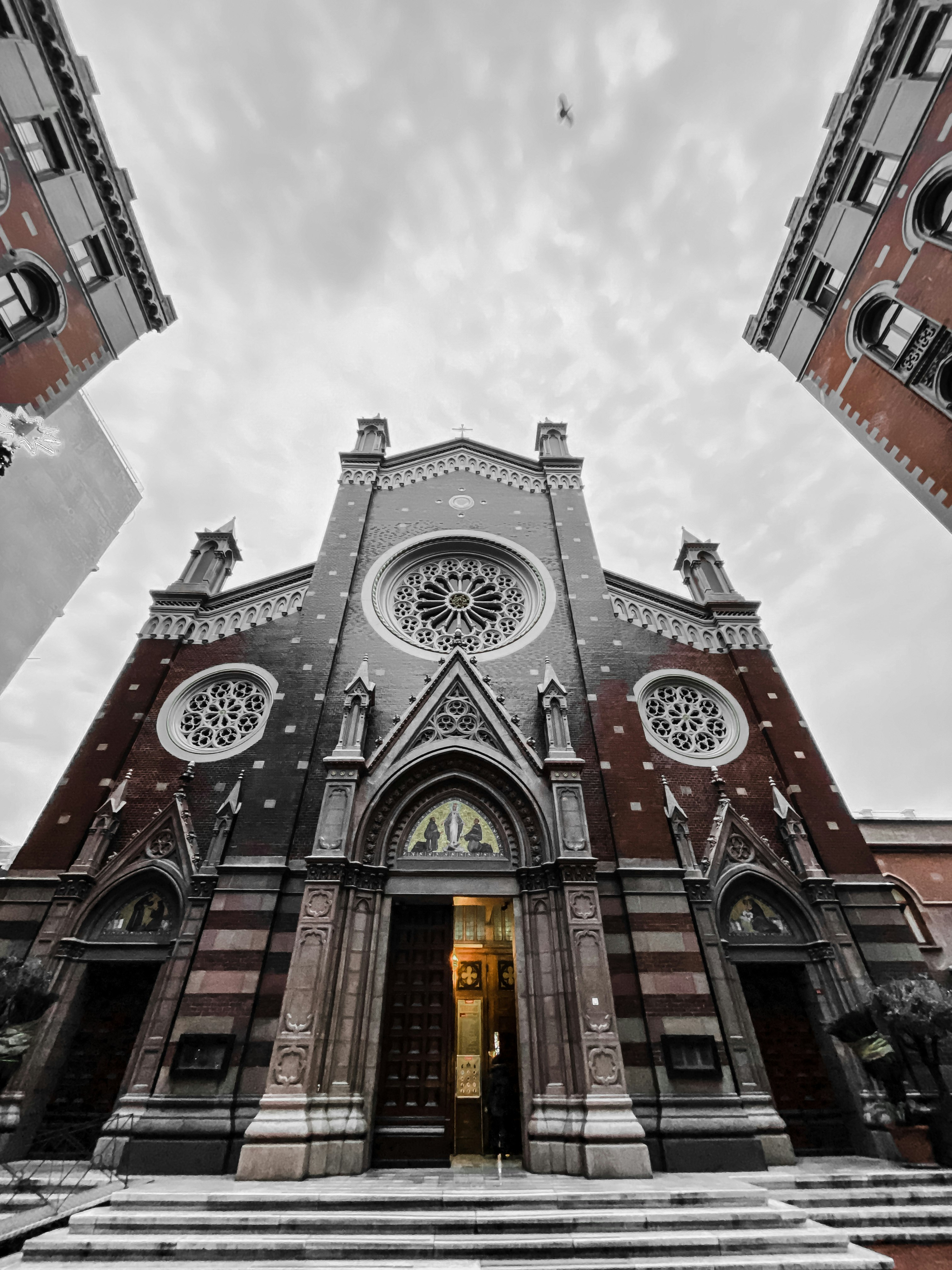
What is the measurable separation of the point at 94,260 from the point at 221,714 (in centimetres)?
1303

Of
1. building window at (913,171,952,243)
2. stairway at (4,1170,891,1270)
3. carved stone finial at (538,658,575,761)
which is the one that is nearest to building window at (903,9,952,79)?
building window at (913,171,952,243)

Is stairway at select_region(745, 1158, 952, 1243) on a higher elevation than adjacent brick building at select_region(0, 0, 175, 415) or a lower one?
lower

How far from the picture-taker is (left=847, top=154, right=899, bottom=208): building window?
13.3 meters

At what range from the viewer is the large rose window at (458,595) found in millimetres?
19031

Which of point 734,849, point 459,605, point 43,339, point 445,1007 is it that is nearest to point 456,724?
point 459,605

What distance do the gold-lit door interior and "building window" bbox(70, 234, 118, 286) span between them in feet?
61.9

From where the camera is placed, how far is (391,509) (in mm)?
22703

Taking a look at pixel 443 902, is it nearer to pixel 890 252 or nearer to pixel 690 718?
pixel 690 718

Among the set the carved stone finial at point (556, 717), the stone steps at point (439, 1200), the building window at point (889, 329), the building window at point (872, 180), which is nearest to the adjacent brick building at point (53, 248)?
the stone steps at point (439, 1200)

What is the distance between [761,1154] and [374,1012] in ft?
25.8

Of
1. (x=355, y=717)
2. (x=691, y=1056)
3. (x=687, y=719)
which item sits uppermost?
(x=687, y=719)

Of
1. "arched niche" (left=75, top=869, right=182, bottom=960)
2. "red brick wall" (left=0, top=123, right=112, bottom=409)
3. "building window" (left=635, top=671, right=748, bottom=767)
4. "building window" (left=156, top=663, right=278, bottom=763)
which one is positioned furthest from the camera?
"building window" (left=635, top=671, right=748, bottom=767)

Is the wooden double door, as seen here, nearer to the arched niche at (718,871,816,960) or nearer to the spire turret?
the arched niche at (718,871,816,960)

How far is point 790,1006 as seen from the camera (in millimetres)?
13930
